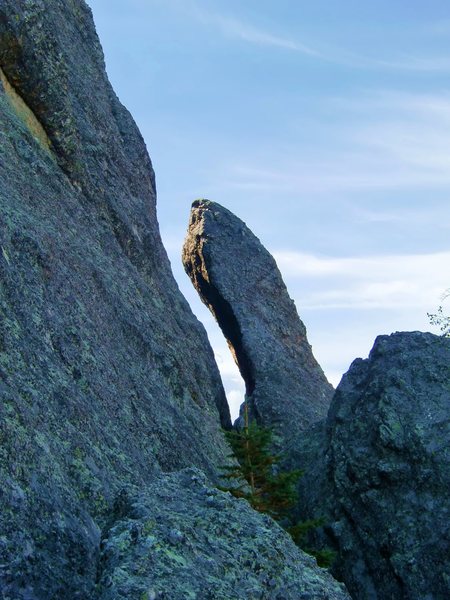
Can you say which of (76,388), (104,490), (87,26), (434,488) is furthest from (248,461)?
(87,26)

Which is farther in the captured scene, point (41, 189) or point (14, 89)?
point (14, 89)

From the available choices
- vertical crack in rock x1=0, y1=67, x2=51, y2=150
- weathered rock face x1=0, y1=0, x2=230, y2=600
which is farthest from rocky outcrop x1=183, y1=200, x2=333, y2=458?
vertical crack in rock x1=0, y1=67, x2=51, y2=150

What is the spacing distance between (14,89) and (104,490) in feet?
57.7

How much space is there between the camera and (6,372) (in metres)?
13.8

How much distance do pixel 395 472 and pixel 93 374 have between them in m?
9.66

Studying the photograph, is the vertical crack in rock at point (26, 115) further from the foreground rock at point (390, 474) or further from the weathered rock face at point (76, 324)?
the foreground rock at point (390, 474)

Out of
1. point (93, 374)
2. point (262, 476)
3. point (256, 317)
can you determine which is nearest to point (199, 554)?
point (93, 374)

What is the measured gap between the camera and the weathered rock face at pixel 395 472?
2053cm

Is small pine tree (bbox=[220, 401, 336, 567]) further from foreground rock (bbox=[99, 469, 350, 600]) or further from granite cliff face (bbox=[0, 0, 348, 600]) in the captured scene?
foreground rock (bbox=[99, 469, 350, 600])

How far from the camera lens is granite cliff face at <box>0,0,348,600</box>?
10.3 meters

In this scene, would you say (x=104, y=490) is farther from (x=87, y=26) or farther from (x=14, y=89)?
(x=87, y=26)

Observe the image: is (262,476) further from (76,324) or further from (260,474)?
(76,324)

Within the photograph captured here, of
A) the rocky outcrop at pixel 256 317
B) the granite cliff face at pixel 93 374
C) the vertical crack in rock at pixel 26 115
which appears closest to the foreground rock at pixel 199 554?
the granite cliff face at pixel 93 374

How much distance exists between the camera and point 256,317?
1750 inches
